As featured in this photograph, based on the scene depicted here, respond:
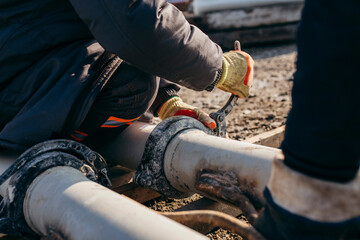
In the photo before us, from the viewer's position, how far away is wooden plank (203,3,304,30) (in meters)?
4.91

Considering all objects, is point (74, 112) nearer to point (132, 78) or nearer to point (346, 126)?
point (132, 78)

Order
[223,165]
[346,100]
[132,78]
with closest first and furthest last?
[346,100] → [223,165] → [132,78]

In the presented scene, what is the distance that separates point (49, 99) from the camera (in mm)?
1293

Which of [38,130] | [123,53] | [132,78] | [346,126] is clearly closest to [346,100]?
[346,126]

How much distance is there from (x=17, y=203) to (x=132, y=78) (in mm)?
610

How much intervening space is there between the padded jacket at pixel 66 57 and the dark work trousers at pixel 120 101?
0.21 feet

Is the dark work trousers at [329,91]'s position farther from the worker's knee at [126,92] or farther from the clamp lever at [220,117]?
the clamp lever at [220,117]

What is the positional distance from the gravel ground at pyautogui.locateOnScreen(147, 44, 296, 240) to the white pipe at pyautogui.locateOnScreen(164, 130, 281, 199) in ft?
1.04

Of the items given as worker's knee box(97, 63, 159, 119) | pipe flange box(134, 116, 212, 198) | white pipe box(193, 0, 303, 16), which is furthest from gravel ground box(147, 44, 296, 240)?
white pipe box(193, 0, 303, 16)

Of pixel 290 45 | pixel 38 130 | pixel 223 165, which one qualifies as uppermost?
pixel 38 130

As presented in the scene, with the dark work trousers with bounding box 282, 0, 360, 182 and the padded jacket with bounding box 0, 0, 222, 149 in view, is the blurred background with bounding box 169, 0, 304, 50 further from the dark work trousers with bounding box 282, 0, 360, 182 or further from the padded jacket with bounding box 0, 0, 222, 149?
the dark work trousers with bounding box 282, 0, 360, 182

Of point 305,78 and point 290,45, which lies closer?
point 305,78

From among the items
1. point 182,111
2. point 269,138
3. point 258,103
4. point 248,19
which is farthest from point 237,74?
point 248,19

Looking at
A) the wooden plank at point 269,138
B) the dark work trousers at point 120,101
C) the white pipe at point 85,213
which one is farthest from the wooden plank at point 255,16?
the white pipe at point 85,213
